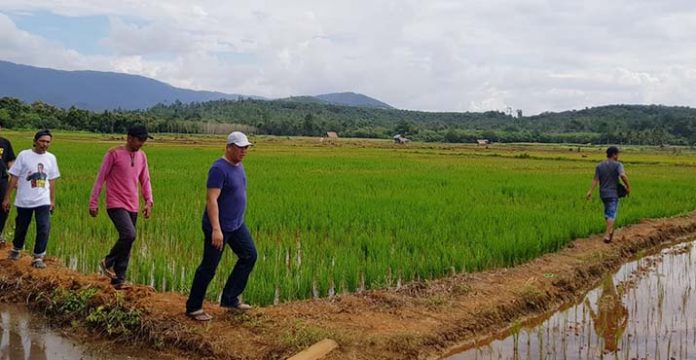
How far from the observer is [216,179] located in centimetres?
426

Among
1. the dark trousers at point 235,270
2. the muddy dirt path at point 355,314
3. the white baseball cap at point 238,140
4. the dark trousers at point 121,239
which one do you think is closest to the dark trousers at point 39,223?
the muddy dirt path at point 355,314

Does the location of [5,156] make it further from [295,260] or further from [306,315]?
[306,315]

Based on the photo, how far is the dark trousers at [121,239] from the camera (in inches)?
206

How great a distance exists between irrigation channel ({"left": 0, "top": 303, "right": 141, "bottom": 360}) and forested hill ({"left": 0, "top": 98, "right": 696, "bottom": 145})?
49.1 meters

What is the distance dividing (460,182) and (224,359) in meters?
13.5

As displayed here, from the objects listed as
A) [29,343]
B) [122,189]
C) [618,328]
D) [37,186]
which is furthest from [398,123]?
[29,343]

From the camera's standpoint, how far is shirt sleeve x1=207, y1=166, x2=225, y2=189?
425 cm

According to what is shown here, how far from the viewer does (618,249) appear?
848 cm

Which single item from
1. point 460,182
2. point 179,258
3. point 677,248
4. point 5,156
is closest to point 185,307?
point 179,258

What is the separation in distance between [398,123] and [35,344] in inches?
3995

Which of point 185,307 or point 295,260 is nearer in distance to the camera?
point 185,307

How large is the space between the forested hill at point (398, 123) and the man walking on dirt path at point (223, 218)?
1975 inches

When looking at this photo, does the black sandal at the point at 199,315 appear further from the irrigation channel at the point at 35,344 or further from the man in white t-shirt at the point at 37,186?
the man in white t-shirt at the point at 37,186

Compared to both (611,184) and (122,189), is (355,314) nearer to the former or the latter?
(122,189)
